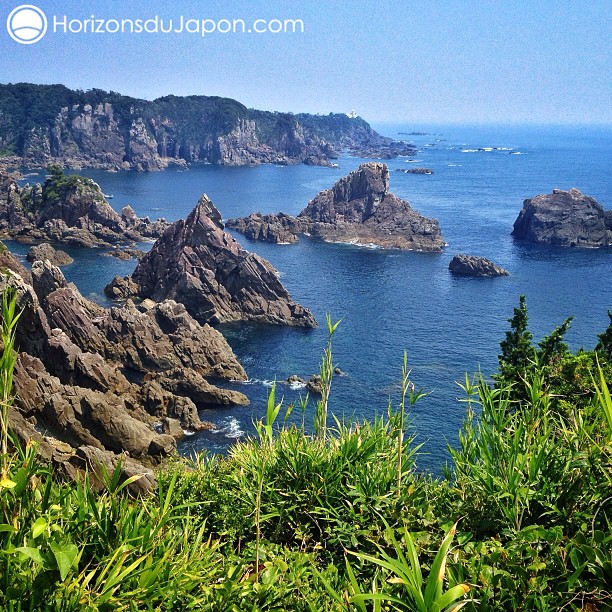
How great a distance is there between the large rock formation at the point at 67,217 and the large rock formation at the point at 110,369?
3654 cm

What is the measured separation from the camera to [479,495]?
891 cm

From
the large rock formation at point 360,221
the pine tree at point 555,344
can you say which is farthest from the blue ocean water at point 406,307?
the pine tree at point 555,344

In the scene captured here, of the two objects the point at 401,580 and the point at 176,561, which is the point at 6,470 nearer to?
the point at 176,561

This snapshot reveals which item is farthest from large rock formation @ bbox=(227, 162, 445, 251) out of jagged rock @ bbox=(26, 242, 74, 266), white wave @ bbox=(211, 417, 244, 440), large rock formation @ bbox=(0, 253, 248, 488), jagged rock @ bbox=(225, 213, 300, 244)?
white wave @ bbox=(211, 417, 244, 440)

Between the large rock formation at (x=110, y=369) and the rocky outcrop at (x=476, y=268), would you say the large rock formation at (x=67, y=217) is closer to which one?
the large rock formation at (x=110, y=369)

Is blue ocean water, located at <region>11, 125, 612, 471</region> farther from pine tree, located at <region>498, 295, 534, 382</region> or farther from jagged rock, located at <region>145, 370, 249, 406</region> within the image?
pine tree, located at <region>498, 295, 534, 382</region>

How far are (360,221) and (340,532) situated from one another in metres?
115

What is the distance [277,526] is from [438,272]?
86.2 meters

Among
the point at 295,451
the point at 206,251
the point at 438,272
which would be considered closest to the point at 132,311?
the point at 206,251

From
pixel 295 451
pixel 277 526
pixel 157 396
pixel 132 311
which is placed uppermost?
pixel 295 451

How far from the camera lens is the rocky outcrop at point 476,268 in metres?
90.4

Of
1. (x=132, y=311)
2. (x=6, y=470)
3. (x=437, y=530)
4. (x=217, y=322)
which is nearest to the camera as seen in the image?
(x=6, y=470)

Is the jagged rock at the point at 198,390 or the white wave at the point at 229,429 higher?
the jagged rock at the point at 198,390

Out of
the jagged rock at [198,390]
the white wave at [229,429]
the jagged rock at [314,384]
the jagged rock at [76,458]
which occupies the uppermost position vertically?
the jagged rock at [76,458]
